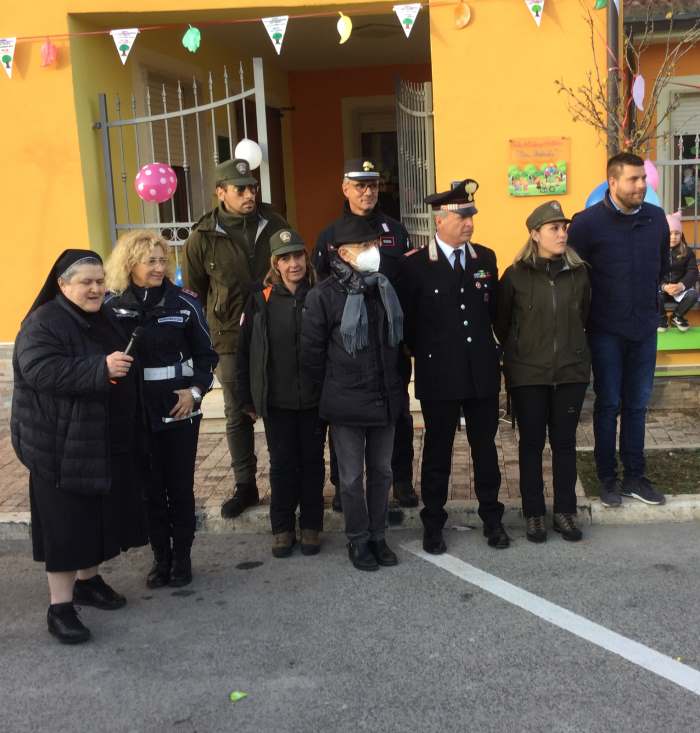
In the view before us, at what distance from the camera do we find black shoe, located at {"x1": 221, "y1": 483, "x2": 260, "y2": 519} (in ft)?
16.9

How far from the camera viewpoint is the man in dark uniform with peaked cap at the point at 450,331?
14.4ft

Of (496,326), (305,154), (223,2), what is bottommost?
(496,326)

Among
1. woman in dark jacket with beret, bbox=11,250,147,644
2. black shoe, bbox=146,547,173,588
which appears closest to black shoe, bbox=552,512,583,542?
black shoe, bbox=146,547,173,588

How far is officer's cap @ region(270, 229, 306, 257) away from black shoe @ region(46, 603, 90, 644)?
1969mm

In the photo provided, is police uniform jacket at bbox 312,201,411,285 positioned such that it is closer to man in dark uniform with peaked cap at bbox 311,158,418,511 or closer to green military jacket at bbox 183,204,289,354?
man in dark uniform with peaked cap at bbox 311,158,418,511

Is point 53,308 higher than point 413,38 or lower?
lower

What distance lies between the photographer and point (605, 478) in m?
5.12

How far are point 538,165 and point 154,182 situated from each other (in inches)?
124

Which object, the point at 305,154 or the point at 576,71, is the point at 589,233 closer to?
the point at 576,71

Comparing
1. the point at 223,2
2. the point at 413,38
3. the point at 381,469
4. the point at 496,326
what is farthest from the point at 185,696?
the point at 413,38

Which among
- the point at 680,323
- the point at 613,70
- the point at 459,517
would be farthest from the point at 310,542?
the point at 613,70

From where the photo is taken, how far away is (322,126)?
1180 cm

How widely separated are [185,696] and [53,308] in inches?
67.7

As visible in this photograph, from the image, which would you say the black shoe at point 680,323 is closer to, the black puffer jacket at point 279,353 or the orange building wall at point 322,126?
the black puffer jacket at point 279,353
